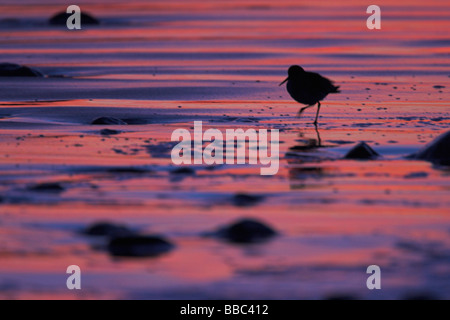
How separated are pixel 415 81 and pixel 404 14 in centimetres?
1116

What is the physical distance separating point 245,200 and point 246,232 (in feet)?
2.96

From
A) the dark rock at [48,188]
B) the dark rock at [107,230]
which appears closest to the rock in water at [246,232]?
the dark rock at [107,230]

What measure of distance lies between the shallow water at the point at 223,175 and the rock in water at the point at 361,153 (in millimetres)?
107

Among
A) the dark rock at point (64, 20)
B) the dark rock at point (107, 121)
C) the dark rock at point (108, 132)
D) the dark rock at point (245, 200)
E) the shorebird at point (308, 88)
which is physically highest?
the dark rock at point (64, 20)

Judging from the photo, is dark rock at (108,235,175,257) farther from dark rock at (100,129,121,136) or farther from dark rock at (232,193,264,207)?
dark rock at (100,129,121,136)

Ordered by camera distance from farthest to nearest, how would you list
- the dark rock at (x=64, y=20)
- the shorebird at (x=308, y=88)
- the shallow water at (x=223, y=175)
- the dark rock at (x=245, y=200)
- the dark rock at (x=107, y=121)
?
the dark rock at (x=64, y=20) < the shorebird at (x=308, y=88) < the dark rock at (x=107, y=121) < the dark rock at (x=245, y=200) < the shallow water at (x=223, y=175)

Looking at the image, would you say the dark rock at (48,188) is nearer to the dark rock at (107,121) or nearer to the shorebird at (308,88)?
the dark rock at (107,121)

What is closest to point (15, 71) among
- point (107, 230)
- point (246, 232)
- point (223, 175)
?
point (223, 175)

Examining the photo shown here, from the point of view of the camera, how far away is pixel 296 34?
61.3 feet

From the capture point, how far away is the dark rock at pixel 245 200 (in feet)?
20.2
